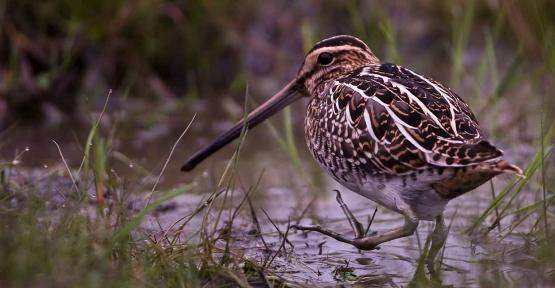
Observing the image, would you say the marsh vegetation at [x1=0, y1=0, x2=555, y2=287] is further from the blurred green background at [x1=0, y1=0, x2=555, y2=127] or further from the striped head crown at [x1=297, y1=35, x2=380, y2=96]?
the striped head crown at [x1=297, y1=35, x2=380, y2=96]

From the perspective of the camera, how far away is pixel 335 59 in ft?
15.9

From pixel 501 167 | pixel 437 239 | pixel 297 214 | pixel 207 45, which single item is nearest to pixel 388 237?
pixel 437 239

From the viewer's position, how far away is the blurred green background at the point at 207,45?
6.36m

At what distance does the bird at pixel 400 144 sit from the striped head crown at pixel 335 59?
0.31 metres

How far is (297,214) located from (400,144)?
1.37m

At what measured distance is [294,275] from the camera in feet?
13.1

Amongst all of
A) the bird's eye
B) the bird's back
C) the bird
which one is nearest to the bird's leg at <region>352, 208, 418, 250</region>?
the bird

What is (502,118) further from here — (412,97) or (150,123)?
(412,97)

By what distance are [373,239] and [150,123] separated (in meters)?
2.59

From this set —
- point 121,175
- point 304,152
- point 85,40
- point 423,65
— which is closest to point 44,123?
point 85,40

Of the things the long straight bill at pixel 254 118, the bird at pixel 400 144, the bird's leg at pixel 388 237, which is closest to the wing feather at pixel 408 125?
the bird at pixel 400 144

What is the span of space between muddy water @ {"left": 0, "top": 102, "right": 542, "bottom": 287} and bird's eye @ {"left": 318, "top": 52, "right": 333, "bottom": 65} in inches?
26.0

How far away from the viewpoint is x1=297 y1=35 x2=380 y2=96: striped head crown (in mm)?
4820

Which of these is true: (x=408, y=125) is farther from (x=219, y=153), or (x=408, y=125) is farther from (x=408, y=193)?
(x=219, y=153)
